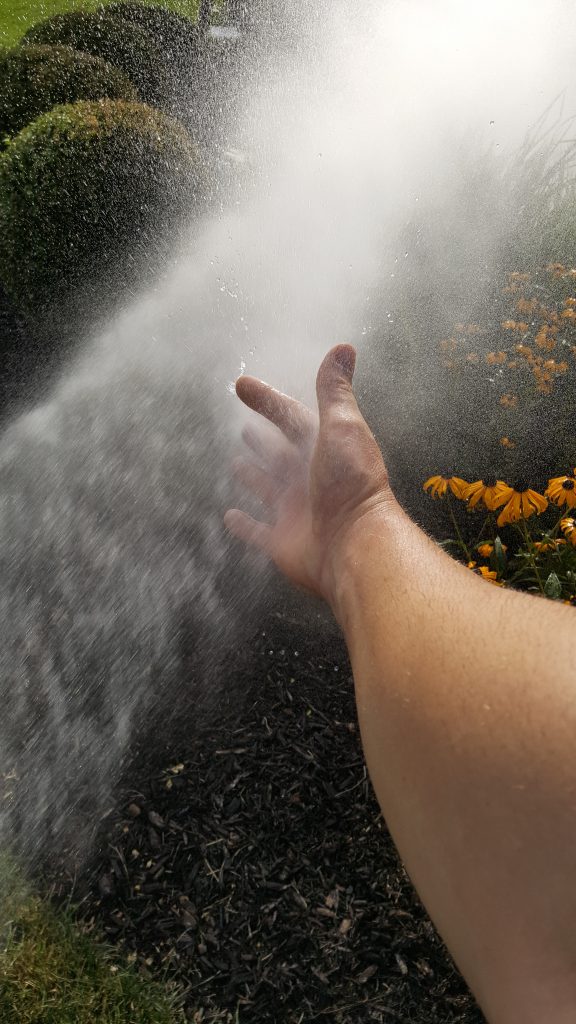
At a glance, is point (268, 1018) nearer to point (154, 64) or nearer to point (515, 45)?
point (515, 45)

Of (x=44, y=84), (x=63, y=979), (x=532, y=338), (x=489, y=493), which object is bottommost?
(x=63, y=979)

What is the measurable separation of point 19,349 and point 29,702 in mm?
2597

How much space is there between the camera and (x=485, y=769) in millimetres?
992

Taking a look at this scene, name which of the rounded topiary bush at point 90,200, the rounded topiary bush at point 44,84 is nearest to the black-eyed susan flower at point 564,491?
the rounded topiary bush at point 90,200

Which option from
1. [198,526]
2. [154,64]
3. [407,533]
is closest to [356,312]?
[198,526]

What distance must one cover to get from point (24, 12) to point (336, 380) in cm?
891

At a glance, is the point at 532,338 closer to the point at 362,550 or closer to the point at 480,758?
the point at 362,550

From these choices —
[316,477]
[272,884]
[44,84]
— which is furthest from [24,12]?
[272,884]

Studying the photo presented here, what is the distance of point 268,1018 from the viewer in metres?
1.62

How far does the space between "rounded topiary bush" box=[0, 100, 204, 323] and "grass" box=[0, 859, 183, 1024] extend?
3226 millimetres

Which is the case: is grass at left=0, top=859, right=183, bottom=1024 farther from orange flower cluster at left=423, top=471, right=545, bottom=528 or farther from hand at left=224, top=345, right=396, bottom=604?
orange flower cluster at left=423, top=471, right=545, bottom=528

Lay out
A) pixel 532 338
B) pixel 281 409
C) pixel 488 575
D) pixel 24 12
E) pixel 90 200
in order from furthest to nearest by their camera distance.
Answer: pixel 24 12 < pixel 90 200 < pixel 532 338 < pixel 488 575 < pixel 281 409

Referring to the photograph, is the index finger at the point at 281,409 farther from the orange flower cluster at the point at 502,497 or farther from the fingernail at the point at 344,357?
the orange flower cluster at the point at 502,497

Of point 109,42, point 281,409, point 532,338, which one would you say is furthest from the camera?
point 109,42
